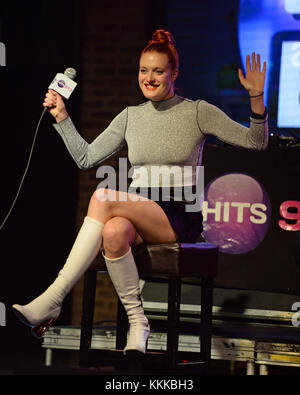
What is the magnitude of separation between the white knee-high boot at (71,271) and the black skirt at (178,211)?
0.27 metres

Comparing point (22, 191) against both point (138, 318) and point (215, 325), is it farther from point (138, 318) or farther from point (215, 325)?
point (138, 318)

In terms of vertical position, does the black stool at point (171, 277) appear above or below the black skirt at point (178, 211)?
below

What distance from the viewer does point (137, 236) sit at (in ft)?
9.21

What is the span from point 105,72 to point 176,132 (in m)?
2.08

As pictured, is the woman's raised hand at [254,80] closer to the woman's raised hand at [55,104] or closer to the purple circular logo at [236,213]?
the woman's raised hand at [55,104]

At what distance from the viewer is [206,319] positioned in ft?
9.59

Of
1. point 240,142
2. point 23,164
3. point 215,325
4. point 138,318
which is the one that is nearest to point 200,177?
point 240,142

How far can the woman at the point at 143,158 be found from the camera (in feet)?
8.73

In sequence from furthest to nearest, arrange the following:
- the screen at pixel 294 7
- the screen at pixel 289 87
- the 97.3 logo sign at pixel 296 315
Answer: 1. the screen at pixel 294 7
2. the screen at pixel 289 87
3. the 97.3 logo sign at pixel 296 315

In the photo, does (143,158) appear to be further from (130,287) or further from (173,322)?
(173,322)

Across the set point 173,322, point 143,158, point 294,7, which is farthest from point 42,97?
point 173,322

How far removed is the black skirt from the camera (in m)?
2.79

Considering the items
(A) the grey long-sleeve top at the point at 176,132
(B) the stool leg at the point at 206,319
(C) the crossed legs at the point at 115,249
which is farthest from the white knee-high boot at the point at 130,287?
(A) the grey long-sleeve top at the point at 176,132
